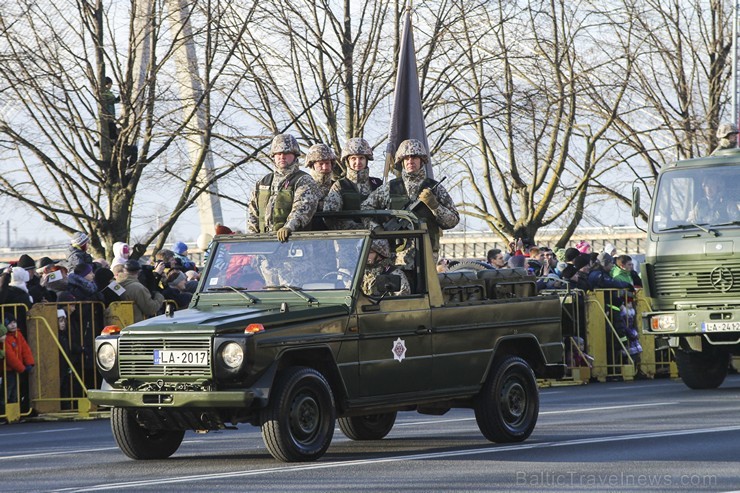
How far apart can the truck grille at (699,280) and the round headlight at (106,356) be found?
963 cm

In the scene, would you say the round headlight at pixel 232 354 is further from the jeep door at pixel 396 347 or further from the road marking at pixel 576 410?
the road marking at pixel 576 410

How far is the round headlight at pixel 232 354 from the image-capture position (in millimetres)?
10266

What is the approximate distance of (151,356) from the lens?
10656mm

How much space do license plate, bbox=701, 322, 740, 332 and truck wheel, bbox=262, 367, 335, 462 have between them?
8818 millimetres

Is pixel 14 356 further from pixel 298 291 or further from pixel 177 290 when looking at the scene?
pixel 298 291

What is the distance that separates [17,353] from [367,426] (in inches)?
206

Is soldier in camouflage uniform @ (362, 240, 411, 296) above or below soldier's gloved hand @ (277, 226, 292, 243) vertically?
below

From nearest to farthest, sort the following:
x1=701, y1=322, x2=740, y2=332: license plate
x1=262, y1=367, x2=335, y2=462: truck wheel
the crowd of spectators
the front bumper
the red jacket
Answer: the front bumper, x1=262, y1=367, x2=335, y2=462: truck wheel, the red jacket, the crowd of spectators, x1=701, y1=322, x2=740, y2=332: license plate

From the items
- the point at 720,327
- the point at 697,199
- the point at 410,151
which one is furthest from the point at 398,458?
the point at 697,199

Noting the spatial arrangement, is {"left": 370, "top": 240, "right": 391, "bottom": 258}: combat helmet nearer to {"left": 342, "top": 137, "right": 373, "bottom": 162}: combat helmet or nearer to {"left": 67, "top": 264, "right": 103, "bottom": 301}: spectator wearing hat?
{"left": 342, "top": 137, "right": 373, "bottom": 162}: combat helmet

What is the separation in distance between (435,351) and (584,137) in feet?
78.1

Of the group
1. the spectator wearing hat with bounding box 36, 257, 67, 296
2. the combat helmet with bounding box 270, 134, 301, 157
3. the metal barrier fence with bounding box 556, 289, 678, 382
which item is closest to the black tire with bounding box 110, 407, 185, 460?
the combat helmet with bounding box 270, 134, 301, 157

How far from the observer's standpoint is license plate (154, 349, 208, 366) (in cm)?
1039

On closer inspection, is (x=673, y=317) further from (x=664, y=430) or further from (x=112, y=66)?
(x=112, y=66)
